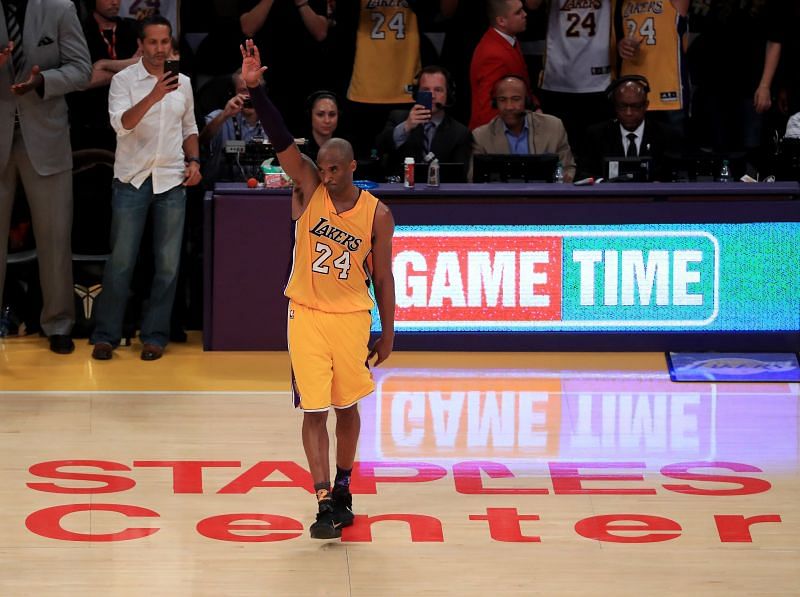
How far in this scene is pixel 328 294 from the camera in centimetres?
649

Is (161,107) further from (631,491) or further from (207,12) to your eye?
(631,491)

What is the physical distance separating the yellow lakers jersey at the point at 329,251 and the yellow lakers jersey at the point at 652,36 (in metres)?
5.73

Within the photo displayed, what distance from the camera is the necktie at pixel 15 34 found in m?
9.60

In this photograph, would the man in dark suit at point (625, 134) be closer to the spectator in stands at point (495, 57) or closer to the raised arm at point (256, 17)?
the spectator in stands at point (495, 57)

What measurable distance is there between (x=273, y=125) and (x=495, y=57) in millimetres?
5365

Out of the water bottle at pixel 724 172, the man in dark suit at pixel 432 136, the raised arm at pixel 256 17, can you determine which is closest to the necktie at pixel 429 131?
the man in dark suit at pixel 432 136

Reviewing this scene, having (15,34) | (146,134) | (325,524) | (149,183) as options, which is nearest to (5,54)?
(15,34)

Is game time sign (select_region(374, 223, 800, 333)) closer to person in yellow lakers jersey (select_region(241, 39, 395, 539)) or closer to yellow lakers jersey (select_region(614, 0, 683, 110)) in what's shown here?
yellow lakers jersey (select_region(614, 0, 683, 110))

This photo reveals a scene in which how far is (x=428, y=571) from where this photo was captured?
6.11 m

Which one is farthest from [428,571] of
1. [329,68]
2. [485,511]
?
[329,68]

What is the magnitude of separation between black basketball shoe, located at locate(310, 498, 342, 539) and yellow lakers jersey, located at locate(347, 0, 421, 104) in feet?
18.8

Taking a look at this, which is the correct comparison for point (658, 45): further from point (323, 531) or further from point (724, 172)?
point (323, 531)

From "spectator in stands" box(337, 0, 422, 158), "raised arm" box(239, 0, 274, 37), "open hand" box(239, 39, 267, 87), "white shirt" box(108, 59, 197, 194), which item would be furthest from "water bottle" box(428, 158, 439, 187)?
"open hand" box(239, 39, 267, 87)

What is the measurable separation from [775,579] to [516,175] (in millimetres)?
4605
